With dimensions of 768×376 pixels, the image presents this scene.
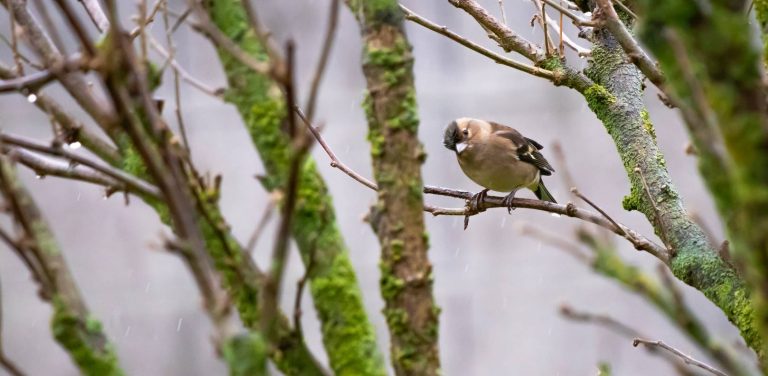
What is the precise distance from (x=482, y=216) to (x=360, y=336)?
170 inches

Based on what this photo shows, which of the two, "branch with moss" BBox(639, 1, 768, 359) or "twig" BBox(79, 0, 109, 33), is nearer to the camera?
"branch with moss" BBox(639, 1, 768, 359)

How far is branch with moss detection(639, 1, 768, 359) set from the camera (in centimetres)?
68

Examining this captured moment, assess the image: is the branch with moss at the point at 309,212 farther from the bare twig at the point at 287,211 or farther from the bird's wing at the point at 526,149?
the bird's wing at the point at 526,149

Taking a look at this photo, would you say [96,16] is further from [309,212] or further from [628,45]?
[628,45]

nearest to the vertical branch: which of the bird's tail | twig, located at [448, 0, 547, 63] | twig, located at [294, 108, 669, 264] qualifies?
twig, located at [294, 108, 669, 264]

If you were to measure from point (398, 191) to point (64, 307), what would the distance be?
0.42 metres

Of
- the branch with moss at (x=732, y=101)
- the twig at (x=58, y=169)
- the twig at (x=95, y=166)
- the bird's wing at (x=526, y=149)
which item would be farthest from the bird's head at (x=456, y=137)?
the branch with moss at (x=732, y=101)

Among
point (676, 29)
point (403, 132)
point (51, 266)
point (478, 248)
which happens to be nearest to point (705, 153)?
point (676, 29)

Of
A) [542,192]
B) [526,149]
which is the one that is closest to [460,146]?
[526,149]

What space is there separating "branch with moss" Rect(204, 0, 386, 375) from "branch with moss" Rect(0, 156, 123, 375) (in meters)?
0.25

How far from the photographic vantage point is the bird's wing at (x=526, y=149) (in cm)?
366

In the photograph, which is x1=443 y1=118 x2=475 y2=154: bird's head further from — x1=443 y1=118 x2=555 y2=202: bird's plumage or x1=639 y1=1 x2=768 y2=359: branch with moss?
x1=639 y1=1 x2=768 y2=359: branch with moss

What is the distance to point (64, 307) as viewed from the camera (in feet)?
3.22

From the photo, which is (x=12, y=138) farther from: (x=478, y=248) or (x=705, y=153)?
(x=478, y=248)
